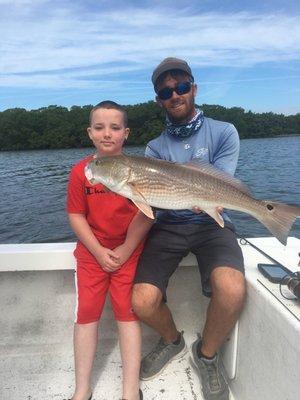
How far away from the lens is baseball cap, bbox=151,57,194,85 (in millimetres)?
3773

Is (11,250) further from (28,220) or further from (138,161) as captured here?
(28,220)

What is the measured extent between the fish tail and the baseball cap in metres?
1.48

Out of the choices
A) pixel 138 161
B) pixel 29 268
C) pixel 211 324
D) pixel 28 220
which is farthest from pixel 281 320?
pixel 28 220

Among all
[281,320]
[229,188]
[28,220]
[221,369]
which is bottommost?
[28,220]

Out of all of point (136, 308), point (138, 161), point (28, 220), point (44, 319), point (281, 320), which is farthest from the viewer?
point (28, 220)

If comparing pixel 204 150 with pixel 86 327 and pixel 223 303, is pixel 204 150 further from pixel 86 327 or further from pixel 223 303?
pixel 86 327

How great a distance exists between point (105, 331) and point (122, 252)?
113 cm

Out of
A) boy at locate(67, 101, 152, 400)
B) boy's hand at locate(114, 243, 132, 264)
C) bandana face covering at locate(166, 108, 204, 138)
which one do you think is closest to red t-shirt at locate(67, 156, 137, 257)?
boy at locate(67, 101, 152, 400)

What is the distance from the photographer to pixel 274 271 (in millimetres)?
3074

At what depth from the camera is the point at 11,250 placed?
371cm

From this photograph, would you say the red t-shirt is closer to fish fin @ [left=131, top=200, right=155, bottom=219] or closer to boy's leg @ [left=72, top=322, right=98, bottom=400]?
fish fin @ [left=131, top=200, right=155, bottom=219]

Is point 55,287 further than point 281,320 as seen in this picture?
Yes

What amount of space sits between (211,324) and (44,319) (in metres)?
1.59

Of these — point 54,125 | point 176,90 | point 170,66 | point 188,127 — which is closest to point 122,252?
point 188,127
